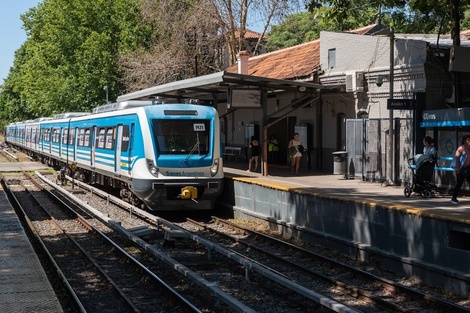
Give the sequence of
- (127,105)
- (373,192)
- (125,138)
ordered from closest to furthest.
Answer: (373,192) → (125,138) → (127,105)

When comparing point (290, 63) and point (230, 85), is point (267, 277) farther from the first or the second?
point (290, 63)

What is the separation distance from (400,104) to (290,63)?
1148cm

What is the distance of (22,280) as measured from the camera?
32.6 ft

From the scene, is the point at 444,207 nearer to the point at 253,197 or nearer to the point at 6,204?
the point at 253,197

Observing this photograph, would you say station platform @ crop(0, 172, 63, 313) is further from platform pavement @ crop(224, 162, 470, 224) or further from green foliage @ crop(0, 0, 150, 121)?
green foliage @ crop(0, 0, 150, 121)

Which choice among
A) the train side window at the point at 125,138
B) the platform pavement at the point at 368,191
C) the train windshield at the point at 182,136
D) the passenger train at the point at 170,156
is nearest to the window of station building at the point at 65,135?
the platform pavement at the point at 368,191

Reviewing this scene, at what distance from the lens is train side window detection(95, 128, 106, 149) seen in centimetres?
2176

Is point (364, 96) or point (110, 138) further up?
point (364, 96)

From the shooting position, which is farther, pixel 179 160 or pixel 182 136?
pixel 182 136

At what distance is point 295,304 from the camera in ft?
32.0

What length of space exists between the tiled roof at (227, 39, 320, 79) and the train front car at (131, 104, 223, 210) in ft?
21.4

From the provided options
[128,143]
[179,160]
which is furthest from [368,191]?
[128,143]

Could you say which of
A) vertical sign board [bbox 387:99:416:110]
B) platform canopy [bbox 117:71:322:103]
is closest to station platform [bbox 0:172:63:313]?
platform canopy [bbox 117:71:322:103]

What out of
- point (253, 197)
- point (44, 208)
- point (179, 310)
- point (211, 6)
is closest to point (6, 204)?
point (44, 208)
